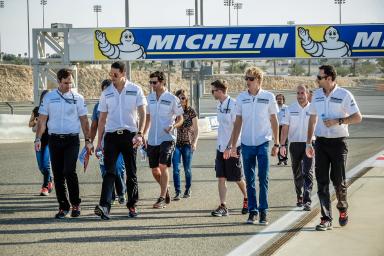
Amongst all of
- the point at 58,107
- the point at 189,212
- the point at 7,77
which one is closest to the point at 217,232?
the point at 189,212

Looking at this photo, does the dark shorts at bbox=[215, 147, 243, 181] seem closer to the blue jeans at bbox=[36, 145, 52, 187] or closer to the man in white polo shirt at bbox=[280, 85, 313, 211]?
the man in white polo shirt at bbox=[280, 85, 313, 211]

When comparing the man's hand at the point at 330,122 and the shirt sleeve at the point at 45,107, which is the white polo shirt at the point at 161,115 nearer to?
the shirt sleeve at the point at 45,107

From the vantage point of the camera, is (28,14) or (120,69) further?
(28,14)

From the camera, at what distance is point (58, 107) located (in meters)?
10.1

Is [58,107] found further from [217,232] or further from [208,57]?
[208,57]

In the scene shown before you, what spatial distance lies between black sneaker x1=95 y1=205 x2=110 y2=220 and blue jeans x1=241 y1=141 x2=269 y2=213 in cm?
188

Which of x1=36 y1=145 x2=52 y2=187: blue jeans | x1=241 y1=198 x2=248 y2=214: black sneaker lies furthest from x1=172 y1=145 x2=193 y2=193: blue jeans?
x1=36 y1=145 x2=52 y2=187: blue jeans

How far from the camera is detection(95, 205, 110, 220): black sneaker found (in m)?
9.67

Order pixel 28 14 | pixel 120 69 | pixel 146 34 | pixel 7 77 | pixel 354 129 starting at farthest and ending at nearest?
pixel 28 14 < pixel 7 77 < pixel 354 129 < pixel 146 34 < pixel 120 69

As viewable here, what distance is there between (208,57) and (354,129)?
7739 mm

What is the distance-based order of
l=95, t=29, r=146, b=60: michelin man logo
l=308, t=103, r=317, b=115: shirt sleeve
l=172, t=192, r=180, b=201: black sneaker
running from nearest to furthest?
l=308, t=103, r=317, b=115: shirt sleeve
l=172, t=192, r=180, b=201: black sneaker
l=95, t=29, r=146, b=60: michelin man logo

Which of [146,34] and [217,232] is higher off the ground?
[146,34]

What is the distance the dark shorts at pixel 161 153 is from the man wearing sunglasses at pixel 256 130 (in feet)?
5.13

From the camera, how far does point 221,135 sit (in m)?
10.4
